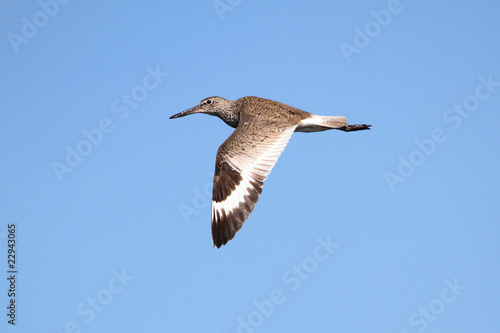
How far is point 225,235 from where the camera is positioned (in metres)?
11.9

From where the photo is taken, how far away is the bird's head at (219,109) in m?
15.2

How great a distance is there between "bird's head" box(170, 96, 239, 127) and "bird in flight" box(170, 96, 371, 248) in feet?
0.12

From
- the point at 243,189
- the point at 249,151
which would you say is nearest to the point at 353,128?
the point at 249,151

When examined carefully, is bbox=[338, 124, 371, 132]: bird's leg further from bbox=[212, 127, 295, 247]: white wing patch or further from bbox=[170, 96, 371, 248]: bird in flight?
bbox=[212, 127, 295, 247]: white wing patch

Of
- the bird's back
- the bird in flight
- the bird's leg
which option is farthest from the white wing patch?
the bird's leg

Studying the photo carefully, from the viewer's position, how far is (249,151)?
41.7 feet

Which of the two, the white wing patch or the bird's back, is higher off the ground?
the bird's back

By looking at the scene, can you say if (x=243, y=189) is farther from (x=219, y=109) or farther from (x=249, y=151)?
(x=219, y=109)

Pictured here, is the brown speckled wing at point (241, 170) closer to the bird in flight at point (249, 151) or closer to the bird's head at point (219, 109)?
the bird in flight at point (249, 151)

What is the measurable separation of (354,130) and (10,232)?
25.0ft

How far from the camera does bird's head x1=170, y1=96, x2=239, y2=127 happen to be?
15156 mm

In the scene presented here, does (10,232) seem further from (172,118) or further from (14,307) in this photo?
(172,118)

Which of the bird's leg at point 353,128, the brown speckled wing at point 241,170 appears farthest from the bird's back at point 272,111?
the bird's leg at point 353,128

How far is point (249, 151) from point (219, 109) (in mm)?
2881
